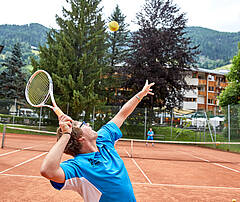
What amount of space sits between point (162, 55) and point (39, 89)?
69.3 ft

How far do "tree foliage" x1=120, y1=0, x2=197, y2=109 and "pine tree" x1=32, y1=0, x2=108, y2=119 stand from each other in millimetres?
3544

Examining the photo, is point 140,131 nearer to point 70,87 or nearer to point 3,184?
point 70,87

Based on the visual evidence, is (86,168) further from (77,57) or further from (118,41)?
(118,41)

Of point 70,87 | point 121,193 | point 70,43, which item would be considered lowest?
point 121,193

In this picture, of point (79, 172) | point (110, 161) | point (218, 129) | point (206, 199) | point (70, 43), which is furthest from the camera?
point (70, 43)

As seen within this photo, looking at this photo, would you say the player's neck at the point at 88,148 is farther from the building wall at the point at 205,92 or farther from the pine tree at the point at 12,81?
the building wall at the point at 205,92

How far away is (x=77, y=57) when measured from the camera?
24.0 m

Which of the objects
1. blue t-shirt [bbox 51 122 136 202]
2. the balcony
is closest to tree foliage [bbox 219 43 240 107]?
blue t-shirt [bbox 51 122 136 202]

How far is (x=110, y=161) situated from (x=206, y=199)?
3.70 metres

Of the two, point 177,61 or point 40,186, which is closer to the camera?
point 40,186

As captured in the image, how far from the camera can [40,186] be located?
5.22 m

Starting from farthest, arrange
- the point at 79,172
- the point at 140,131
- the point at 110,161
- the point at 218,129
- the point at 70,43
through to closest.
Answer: the point at 70,43 → the point at 140,131 → the point at 218,129 → the point at 110,161 → the point at 79,172

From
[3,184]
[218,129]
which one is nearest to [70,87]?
[218,129]

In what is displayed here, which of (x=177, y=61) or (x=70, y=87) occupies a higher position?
(x=177, y=61)
